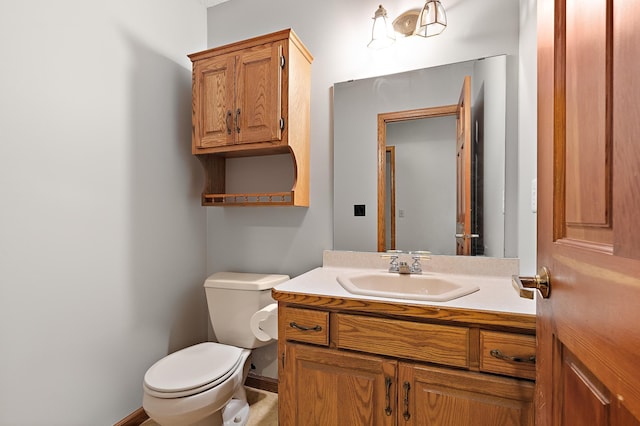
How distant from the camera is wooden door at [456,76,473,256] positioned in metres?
1.57

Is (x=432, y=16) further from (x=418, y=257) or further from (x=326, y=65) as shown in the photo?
(x=418, y=257)

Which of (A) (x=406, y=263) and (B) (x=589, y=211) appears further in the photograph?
(A) (x=406, y=263)

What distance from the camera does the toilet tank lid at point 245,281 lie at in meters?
1.79

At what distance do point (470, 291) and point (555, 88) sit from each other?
0.83 metres

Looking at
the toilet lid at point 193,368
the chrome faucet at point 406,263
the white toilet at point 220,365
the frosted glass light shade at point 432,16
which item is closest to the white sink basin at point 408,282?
the chrome faucet at point 406,263

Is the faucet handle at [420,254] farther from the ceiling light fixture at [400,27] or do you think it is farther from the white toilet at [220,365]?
the ceiling light fixture at [400,27]

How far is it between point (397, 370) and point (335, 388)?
267 millimetres

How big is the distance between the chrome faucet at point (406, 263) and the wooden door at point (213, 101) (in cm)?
112

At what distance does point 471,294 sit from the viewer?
1.21 metres

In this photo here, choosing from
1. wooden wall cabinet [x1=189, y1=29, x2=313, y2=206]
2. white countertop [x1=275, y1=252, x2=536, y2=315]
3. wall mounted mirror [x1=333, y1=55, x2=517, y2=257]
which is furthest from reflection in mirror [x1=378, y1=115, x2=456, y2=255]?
wooden wall cabinet [x1=189, y1=29, x2=313, y2=206]

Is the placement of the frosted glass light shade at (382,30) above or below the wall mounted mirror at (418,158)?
above

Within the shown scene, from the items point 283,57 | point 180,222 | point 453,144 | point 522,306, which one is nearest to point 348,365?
point 522,306

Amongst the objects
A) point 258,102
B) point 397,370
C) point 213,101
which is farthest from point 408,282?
point 213,101

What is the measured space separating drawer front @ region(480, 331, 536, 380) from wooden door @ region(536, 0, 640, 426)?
342mm
